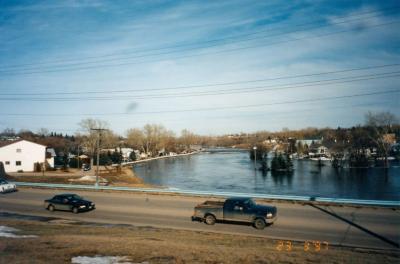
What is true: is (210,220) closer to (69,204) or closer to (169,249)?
(169,249)

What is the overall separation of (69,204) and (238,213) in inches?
490

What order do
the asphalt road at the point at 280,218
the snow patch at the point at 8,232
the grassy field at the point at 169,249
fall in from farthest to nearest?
the asphalt road at the point at 280,218 → the snow patch at the point at 8,232 → the grassy field at the point at 169,249

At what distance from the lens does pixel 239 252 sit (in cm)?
1280

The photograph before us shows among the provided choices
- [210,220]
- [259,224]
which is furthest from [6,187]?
[259,224]

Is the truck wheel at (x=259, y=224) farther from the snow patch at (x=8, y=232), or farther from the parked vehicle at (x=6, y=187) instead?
the parked vehicle at (x=6, y=187)

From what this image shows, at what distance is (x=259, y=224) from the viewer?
18.3 meters

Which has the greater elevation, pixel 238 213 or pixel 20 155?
pixel 20 155

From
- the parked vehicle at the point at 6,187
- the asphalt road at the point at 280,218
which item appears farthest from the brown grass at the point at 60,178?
the asphalt road at the point at 280,218

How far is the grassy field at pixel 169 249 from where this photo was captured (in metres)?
11.9

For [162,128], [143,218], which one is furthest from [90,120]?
[143,218]

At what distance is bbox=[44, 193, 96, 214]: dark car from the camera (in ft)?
80.1

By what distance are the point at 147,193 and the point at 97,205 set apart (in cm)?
543
